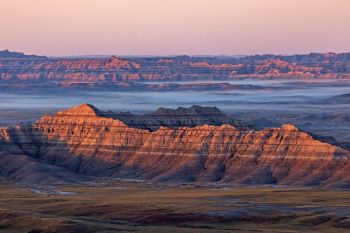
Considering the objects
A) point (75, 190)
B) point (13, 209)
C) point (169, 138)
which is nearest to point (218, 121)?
point (169, 138)

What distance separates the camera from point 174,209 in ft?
401

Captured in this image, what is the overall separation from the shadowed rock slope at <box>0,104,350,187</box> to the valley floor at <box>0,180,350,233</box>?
9.02 m

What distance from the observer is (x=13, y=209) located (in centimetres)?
12656

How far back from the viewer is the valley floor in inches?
4316

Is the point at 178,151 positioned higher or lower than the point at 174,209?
lower

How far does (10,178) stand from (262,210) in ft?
197

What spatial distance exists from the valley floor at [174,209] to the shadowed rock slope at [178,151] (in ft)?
29.6

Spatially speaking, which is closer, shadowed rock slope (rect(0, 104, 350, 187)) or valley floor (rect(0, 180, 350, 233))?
valley floor (rect(0, 180, 350, 233))

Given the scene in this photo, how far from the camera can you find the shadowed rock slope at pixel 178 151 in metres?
159

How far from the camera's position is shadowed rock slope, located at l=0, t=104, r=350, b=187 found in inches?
6265

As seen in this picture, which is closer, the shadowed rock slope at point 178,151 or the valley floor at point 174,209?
the valley floor at point 174,209

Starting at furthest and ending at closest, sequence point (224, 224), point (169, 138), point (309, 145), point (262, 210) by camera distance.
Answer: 1. point (169, 138)
2. point (309, 145)
3. point (262, 210)
4. point (224, 224)

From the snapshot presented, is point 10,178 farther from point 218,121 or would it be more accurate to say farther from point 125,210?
point 125,210

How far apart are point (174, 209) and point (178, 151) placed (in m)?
50.7
